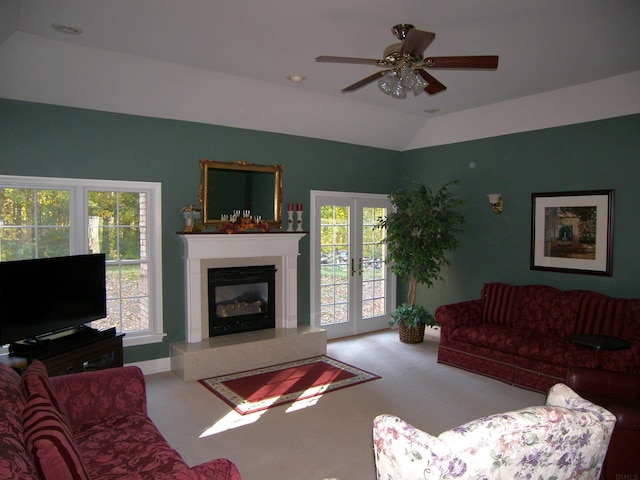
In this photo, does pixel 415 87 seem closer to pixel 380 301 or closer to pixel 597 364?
pixel 597 364

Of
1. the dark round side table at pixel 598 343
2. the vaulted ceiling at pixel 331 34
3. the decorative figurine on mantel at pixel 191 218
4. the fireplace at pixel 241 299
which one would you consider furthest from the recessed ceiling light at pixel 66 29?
the dark round side table at pixel 598 343

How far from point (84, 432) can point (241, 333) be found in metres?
2.97

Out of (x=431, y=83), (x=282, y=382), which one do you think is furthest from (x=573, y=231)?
(x=282, y=382)

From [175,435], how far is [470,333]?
324 cm

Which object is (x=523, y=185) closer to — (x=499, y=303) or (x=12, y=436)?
(x=499, y=303)

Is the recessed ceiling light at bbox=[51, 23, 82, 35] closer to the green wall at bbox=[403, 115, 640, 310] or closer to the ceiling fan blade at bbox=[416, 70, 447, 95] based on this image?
the ceiling fan blade at bbox=[416, 70, 447, 95]

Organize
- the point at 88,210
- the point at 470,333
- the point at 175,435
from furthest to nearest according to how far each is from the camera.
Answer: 1. the point at 470,333
2. the point at 88,210
3. the point at 175,435

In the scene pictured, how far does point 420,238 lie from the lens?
5.92 m

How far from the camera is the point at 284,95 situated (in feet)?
16.9

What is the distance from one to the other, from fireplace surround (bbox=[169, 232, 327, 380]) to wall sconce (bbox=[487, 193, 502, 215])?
241 cm

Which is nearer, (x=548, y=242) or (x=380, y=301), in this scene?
(x=548, y=242)

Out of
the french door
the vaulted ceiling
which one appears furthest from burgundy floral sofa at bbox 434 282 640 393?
the vaulted ceiling

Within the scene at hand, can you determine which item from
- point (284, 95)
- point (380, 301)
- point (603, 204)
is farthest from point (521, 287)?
point (284, 95)

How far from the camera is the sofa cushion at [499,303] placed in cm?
527
